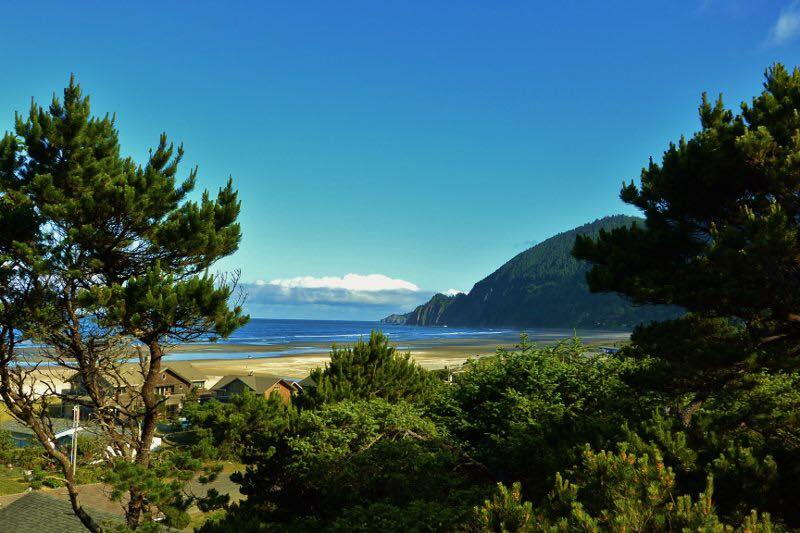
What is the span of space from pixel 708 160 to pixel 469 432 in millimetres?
11252

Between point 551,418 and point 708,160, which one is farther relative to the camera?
point 551,418

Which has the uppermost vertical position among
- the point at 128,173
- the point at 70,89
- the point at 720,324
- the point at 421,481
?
the point at 70,89

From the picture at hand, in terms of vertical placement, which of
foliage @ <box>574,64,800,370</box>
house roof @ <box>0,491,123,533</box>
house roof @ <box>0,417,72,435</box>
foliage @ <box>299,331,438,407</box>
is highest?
foliage @ <box>574,64,800,370</box>

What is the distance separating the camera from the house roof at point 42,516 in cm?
1603

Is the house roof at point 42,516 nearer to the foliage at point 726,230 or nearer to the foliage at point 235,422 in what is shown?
the foliage at point 235,422

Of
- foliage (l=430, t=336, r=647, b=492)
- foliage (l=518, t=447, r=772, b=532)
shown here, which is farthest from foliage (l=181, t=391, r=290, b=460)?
foliage (l=518, t=447, r=772, b=532)

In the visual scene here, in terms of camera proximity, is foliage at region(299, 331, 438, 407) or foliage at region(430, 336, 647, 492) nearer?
foliage at region(430, 336, 647, 492)

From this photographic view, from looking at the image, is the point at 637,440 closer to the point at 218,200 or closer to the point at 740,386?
the point at 740,386

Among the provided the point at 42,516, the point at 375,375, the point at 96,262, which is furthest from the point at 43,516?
the point at 375,375

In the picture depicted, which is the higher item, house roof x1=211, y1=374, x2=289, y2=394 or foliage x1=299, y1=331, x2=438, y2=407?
foliage x1=299, y1=331, x2=438, y2=407

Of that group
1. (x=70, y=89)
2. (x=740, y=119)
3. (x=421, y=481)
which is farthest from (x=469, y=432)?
(x=70, y=89)

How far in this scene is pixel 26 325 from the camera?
12.7 metres

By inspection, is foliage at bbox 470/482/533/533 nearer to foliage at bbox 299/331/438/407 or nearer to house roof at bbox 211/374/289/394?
foliage at bbox 299/331/438/407

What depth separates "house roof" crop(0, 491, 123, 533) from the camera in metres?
16.0
